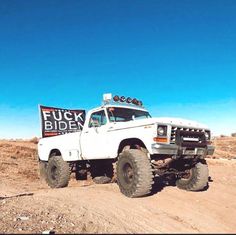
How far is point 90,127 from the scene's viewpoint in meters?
11.0

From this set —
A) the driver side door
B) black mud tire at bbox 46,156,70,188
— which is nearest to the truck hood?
the driver side door

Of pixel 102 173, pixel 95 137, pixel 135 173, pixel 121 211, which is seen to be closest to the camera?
pixel 121 211

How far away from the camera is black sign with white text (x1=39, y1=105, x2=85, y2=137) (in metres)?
14.6

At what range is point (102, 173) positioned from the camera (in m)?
12.6

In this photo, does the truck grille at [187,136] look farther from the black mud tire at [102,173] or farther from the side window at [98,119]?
the black mud tire at [102,173]

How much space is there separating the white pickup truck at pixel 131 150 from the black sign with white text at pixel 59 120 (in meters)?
1.74

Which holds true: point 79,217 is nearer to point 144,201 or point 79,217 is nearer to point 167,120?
point 144,201

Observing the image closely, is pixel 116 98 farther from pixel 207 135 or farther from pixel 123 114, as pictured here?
pixel 207 135

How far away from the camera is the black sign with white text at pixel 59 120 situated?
14.6m

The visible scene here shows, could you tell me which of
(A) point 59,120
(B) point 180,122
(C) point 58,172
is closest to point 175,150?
(B) point 180,122

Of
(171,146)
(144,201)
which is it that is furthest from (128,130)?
(144,201)

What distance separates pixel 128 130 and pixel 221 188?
137 inches

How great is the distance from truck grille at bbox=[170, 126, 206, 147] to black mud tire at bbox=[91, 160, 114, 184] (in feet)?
11.9

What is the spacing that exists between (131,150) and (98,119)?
226 centimetres
